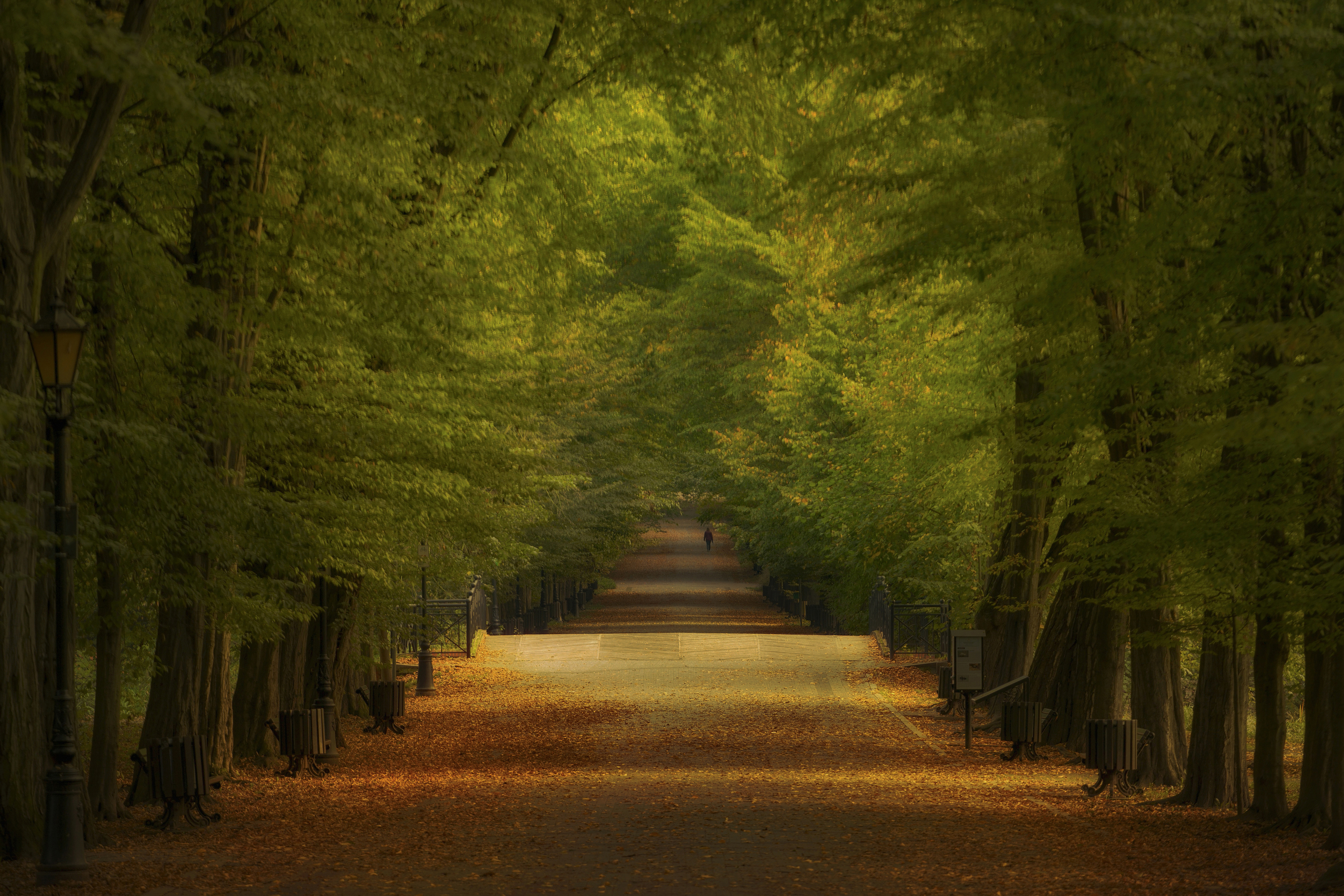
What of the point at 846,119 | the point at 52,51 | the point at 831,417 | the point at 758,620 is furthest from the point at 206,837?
the point at 758,620

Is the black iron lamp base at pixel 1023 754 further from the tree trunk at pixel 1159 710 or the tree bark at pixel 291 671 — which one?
the tree bark at pixel 291 671

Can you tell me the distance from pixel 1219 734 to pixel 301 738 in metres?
9.62

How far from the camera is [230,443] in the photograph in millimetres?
13570

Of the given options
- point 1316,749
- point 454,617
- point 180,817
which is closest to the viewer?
point 1316,749

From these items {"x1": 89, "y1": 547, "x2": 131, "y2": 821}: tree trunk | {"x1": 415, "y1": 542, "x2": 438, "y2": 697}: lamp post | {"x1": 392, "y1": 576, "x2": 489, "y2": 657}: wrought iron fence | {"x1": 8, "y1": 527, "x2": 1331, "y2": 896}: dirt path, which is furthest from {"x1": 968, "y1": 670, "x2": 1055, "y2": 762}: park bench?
{"x1": 392, "y1": 576, "x2": 489, "y2": 657}: wrought iron fence

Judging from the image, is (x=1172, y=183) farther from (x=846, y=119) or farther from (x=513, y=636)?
(x=513, y=636)

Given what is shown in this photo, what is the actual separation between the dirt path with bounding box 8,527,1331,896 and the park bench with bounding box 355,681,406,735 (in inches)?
13.8

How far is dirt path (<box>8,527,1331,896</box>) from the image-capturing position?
30.6 feet

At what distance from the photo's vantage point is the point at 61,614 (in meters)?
9.80

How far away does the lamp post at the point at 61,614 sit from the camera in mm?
9430

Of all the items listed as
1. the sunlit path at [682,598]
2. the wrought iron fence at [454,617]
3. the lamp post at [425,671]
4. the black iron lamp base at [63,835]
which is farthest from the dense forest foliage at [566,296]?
the sunlit path at [682,598]

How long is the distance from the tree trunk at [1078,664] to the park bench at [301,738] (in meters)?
8.68

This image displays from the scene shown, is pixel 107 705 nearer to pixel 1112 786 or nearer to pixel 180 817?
pixel 180 817

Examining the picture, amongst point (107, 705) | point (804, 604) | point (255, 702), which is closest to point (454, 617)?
point (255, 702)
